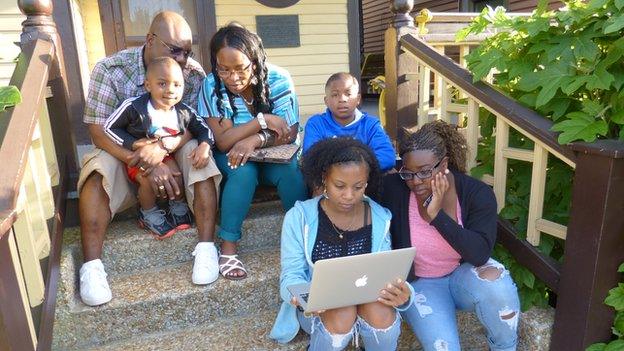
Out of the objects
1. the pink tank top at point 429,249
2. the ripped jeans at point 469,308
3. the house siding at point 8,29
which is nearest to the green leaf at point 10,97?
the pink tank top at point 429,249

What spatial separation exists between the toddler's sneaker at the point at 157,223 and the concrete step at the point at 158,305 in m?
0.18

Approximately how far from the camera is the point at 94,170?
2084mm

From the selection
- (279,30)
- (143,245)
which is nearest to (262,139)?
(143,245)

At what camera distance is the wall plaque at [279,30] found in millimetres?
5023

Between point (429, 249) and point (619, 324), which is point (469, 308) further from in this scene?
point (619, 324)

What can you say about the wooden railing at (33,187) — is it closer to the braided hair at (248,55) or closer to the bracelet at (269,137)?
the braided hair at (248,55)

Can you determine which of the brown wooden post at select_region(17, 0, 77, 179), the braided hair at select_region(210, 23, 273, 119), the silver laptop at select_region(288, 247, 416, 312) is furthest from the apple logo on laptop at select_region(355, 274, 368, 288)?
the brown wooden post at select_region(17, 0, 77, 179)

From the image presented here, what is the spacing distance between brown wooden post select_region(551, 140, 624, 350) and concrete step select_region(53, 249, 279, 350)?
126cm

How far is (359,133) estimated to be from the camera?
234 centimetres

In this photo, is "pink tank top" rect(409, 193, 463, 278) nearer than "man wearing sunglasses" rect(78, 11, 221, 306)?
Yes

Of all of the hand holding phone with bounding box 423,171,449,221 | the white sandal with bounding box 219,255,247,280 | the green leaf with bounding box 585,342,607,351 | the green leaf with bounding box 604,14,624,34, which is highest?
the green leaf with bounding box 604,14,624,34

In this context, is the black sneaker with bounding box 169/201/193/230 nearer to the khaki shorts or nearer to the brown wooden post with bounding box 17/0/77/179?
the khaki shorts

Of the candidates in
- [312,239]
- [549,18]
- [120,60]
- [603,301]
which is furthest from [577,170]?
[120,60]

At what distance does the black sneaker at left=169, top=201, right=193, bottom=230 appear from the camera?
2355 mm
